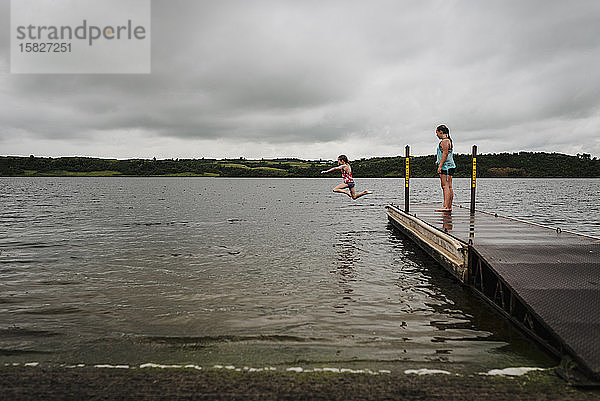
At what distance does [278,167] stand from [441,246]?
152m

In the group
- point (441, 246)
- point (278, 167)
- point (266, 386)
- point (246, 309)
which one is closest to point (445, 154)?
point (441, 246)

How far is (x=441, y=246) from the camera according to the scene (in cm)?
1323

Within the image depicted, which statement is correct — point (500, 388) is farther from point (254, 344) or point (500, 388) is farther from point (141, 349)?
point (141, 349)

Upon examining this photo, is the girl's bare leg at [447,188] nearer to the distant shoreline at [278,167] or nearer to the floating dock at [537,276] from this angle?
A: the floating dock at [537,276]

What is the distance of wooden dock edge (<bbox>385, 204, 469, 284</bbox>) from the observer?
11.1m

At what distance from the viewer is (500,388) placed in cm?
529

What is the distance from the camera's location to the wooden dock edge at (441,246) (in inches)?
435

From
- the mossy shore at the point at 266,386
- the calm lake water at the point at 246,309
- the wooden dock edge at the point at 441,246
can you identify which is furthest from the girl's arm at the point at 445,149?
the mossy shore at the point at 266,386

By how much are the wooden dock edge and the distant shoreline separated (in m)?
123

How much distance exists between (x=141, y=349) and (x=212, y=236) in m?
15.5

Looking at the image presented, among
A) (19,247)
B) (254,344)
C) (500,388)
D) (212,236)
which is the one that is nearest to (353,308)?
(254,344)

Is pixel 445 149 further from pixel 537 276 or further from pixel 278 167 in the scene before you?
pixel 278 167

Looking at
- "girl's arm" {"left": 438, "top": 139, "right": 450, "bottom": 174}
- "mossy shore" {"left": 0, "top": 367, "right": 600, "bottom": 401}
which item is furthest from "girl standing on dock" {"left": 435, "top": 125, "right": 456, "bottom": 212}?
"mossy shore" {"left": 0, "top": 367, "right": 600, "bottom": 401}

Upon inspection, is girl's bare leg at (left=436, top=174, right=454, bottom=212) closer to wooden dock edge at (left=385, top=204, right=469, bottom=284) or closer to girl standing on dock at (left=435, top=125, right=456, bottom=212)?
girl standing on dock at (left=435, top=125, right=456, bottom=212)
